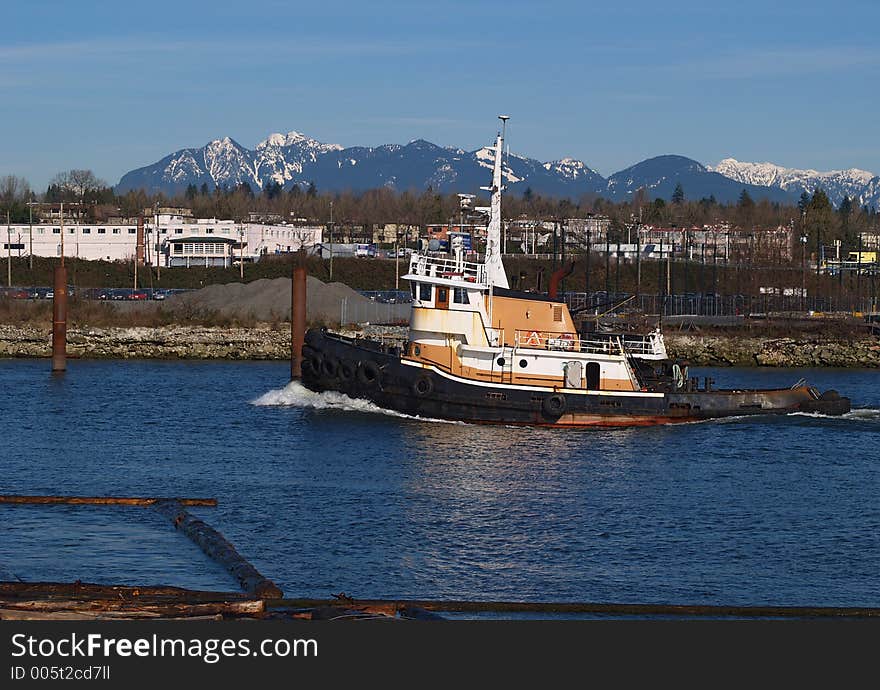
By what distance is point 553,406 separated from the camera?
1572 inches

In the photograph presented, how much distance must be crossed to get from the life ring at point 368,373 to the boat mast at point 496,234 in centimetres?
430

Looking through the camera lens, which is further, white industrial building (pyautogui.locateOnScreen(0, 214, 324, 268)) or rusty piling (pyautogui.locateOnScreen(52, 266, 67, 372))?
white industrial building (pyautogui.locateOnScreen(0, 214, 324, 268))

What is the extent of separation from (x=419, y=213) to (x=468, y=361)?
350ft

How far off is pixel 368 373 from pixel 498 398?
4.20 meters

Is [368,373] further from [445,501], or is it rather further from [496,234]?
[445,501]

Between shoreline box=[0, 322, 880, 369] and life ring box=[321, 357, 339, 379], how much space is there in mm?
20459

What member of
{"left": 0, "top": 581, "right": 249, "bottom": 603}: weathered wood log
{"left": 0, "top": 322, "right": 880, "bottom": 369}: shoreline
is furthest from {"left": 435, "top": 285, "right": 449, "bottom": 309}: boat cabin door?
{"left": 0, "top": 581, "right": 249, "bottom": 603}: weathered wood log

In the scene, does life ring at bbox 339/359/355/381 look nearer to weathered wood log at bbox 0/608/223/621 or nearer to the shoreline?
the shoreline

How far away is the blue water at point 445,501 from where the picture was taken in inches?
813

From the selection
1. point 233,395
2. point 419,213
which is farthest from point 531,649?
point 419,213

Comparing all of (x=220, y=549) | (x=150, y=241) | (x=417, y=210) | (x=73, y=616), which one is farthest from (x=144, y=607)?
(x=417, y=210)

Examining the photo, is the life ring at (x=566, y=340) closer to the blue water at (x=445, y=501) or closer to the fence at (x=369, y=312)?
the blue water at (x=445, y=501)

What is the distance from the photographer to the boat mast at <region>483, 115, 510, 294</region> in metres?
41.2

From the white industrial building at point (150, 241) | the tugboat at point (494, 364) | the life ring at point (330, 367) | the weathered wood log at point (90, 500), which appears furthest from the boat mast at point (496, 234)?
the white industrial building at point (150, 241)
